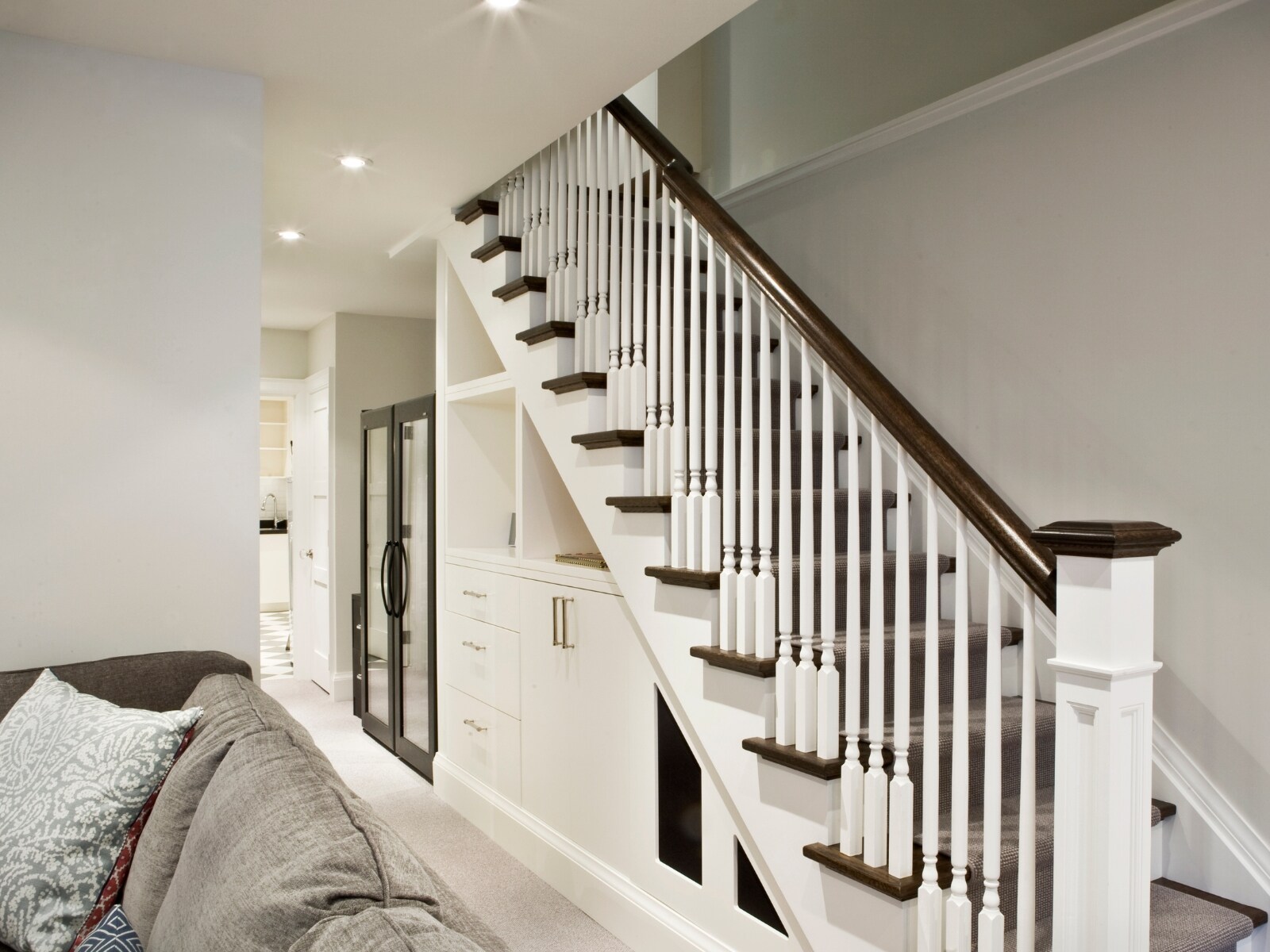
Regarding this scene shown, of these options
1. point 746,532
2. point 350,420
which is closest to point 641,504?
point 746,532

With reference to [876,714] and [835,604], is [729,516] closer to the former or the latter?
[835,604]

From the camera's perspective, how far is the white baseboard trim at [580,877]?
2738 millimetres

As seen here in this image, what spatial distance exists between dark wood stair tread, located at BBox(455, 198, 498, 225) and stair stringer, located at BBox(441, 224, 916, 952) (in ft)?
1.55

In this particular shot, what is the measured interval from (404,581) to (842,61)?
318cm

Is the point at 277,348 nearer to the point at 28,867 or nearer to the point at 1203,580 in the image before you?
the point at 28,867

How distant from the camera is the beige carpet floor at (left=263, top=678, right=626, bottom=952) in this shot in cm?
295

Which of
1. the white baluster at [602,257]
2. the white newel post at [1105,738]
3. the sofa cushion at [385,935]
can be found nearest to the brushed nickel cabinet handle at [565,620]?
the white baluster at [602,257]

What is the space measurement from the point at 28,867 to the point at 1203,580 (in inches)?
101

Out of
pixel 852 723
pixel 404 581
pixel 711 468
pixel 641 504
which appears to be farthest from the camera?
pixel 404 581

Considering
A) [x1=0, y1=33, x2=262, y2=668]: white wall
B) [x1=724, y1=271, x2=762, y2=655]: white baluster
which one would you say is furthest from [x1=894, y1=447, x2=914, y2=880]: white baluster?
[x1=0, y1=33, x2=262, y2=668]: white wall

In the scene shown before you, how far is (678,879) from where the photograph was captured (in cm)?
272

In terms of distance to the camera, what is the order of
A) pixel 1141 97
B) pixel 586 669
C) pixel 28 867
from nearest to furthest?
pixel 28 867 < pixel 1141 97 < pixel 586 669

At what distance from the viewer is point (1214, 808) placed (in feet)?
7.00

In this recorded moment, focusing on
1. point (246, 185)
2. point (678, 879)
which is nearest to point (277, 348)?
point (246, 185)
